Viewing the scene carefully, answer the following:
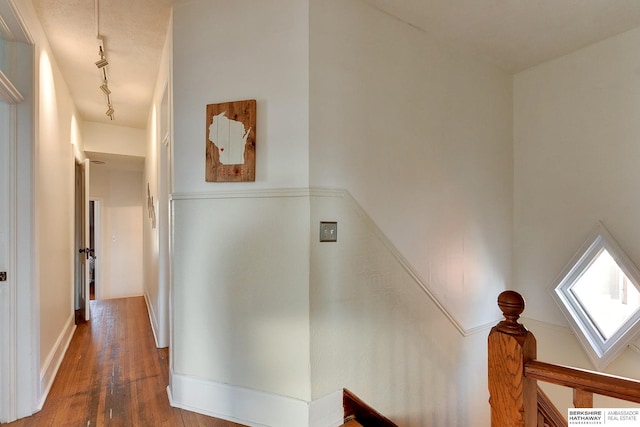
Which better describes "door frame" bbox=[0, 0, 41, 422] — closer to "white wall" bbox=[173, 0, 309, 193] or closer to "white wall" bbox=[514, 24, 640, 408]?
"white wall" bbox=[173, 0, 309, 193]

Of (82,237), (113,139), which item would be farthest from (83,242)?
(113,139)

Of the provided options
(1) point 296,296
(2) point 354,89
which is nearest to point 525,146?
(2) point 354,89

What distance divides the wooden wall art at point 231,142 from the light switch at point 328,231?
506 mm

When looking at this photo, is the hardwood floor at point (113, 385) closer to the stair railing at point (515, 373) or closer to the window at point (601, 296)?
the stair railing at point (515, 373)

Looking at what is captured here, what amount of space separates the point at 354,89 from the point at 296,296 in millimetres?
1345

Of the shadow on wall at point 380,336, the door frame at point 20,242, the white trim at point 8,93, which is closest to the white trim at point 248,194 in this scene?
the shadow on wall at point 380,336

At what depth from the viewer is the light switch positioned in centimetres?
194

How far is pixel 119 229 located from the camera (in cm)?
618

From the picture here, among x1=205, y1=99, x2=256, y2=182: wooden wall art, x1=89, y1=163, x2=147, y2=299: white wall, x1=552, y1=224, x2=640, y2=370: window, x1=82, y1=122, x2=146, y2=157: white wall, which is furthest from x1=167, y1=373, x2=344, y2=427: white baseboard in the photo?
x1=89, y1=163, x2=147, y2=299: white wall

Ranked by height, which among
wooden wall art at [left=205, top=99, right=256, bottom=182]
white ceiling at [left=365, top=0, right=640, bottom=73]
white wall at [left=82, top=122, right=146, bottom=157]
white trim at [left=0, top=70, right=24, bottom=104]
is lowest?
wooden wall art at [left=205, top=99, right=256, bottom=182]

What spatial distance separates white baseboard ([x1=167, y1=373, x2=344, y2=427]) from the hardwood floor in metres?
0.06

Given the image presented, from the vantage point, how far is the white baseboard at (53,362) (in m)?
2.19

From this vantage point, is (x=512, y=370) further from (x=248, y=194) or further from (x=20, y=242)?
(x=20, y=242)

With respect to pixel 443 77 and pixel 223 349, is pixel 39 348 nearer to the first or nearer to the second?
pixel 223 349
